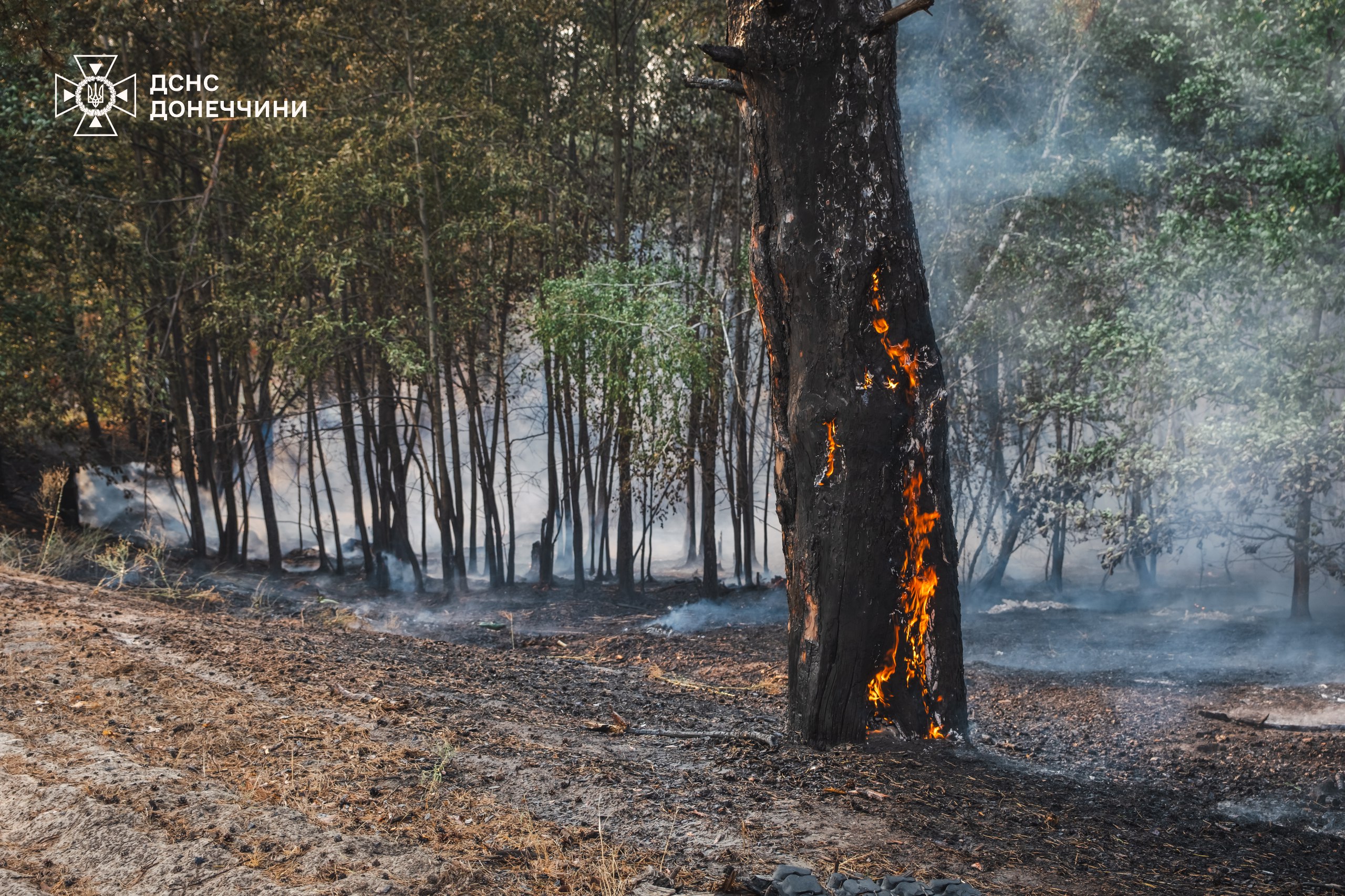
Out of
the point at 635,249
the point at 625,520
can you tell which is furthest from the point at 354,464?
the point at 635,249

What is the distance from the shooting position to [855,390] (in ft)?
13.1

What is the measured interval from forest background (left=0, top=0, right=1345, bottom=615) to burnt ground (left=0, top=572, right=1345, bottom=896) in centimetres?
352

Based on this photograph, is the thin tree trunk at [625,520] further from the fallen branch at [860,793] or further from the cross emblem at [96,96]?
the fallen branch at [860,793]

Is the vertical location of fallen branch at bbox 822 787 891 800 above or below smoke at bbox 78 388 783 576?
below

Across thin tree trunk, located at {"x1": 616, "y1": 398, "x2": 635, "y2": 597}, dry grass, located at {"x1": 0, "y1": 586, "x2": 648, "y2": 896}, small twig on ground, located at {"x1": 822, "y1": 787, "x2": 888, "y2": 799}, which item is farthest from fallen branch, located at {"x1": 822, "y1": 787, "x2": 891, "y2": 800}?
thin tree trunk, located at {"x1": 616, "y1": 398, "x2": 635, "y2": 597}

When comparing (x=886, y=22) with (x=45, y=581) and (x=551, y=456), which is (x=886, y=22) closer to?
(x=45, y=581)

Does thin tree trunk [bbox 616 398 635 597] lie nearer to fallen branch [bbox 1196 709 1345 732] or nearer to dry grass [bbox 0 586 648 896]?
fallen branch [bbox 1196 709 1345 732]

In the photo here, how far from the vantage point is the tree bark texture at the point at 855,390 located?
4000mm

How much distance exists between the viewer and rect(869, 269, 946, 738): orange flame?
404 centimetres

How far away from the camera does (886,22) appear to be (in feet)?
13.0

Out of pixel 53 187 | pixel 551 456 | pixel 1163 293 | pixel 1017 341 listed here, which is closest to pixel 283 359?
pixel 53 187

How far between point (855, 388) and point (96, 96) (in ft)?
31.6

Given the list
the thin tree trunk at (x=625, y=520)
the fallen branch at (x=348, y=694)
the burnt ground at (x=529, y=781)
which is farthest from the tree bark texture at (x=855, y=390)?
the thin tree trunk at (x=625, y=520)

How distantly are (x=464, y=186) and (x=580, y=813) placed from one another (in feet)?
28.6
